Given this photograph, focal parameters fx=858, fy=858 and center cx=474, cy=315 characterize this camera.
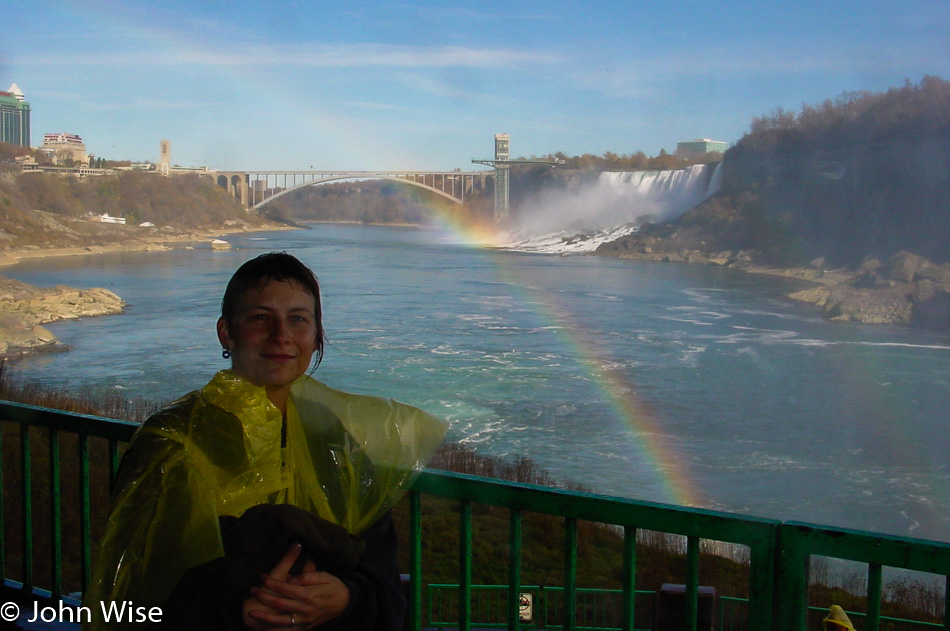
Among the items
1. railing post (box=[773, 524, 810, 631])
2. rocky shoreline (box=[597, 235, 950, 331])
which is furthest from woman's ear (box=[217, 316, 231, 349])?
rocky shoreline (box=[597, 235, 950, 331])

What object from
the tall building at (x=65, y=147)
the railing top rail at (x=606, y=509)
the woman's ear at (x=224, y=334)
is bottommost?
the railing top rail at (x=606, y=509)

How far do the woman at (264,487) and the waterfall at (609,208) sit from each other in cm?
3562

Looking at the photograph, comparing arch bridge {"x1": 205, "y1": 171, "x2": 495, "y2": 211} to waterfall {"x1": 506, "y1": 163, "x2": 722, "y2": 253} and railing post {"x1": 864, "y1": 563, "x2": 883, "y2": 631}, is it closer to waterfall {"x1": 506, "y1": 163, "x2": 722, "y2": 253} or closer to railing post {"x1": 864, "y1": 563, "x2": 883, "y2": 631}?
waterfall {"x1": 506, "y1": 163, "x2": 722, "y2": 253}

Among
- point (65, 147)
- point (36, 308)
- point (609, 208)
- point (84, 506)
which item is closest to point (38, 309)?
point (36, 308)

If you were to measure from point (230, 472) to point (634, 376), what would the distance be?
11.5 m

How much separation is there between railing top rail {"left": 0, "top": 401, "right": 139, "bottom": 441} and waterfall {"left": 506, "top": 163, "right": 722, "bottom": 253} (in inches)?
1387

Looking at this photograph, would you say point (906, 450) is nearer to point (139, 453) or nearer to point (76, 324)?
point (139, 453)

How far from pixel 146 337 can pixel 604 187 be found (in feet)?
107

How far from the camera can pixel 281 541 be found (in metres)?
0.80

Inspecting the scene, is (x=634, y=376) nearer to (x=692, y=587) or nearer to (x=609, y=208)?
(x=692, y=587)

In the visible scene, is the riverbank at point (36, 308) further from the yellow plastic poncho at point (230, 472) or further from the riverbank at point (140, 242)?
the yellow plastic poncho at point (230, 472)

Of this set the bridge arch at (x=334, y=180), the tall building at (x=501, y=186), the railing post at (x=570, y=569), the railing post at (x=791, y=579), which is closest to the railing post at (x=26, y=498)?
the railing post at (x=570, y=569)

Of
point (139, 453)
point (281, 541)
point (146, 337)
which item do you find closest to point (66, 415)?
point (139, 453)

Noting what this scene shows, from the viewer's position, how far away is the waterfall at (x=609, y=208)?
1474 inches
